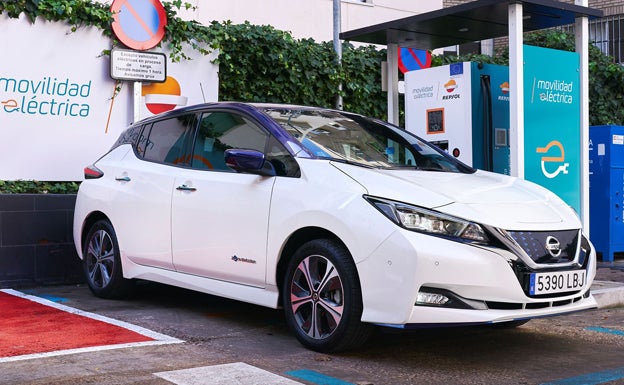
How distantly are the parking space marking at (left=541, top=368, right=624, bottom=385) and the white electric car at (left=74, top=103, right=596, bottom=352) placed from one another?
0.43 meters

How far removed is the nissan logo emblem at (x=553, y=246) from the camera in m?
5.29

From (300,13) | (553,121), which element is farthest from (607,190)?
(300,13)

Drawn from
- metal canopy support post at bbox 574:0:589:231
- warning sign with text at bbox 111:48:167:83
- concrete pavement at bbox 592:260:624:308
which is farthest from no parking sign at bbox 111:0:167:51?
concrete pavement at bbox 592:260:624:308

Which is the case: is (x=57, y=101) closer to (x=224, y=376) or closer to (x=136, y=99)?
(x=136, y=99)

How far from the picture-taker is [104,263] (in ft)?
24.9

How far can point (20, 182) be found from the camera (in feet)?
29.1

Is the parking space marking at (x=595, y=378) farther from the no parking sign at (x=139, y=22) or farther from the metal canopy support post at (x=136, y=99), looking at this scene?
the no parking sign at (x=139, y=22)

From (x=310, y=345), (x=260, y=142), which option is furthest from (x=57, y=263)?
(x=310, y=345)

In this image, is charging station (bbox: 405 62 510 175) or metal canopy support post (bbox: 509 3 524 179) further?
charging station (bbox: 405 62 510 175)

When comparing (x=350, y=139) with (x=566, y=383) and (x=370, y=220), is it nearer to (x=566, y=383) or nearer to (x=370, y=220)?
(x=370, y=220)

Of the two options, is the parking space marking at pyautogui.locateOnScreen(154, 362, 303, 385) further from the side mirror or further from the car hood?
the side mirror

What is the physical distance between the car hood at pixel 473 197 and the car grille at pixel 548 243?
0.04m

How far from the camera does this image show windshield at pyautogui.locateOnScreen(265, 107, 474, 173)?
598 centimetres

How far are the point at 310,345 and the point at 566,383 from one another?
1.57 m
